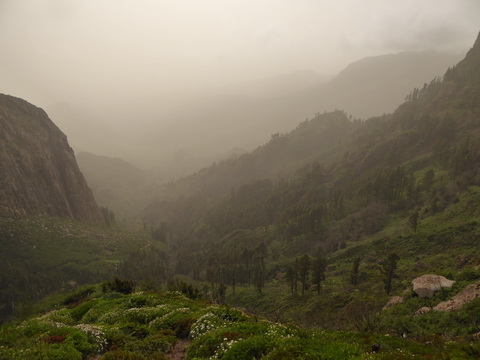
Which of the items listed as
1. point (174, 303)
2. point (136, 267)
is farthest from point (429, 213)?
point (136, 267)

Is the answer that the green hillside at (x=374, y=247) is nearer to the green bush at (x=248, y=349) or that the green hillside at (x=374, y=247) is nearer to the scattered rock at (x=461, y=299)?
the scattered rock at (x=461, y=299)

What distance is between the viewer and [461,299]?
38.9 m

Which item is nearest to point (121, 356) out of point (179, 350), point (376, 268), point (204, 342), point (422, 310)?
point (204, 342)

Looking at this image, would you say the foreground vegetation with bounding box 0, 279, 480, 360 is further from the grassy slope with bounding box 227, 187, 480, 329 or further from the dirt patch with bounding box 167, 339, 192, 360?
the grassy slope with bounding box 227, 187, 480, 329

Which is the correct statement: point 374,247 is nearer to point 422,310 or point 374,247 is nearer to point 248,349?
point 422,310

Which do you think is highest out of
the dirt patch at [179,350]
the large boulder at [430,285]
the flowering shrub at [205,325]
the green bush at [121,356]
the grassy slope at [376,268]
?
→ the green bush at [121,356]

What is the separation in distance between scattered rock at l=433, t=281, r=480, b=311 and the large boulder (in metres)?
3.45

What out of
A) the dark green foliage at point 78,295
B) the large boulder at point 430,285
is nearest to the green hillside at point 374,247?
the large boulder at point 430,285

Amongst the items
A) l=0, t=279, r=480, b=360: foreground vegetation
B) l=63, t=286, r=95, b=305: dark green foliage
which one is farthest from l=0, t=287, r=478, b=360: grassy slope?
l=63, t=286, r=95, b=305: dark green foliage

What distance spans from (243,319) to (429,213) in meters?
115

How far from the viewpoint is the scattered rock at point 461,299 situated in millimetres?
37656

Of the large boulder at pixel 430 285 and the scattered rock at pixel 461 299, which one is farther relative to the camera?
the large boulder at pixel 430 285

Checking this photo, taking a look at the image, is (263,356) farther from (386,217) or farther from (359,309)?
(386,217)

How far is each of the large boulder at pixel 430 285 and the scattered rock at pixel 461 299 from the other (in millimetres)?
3446
